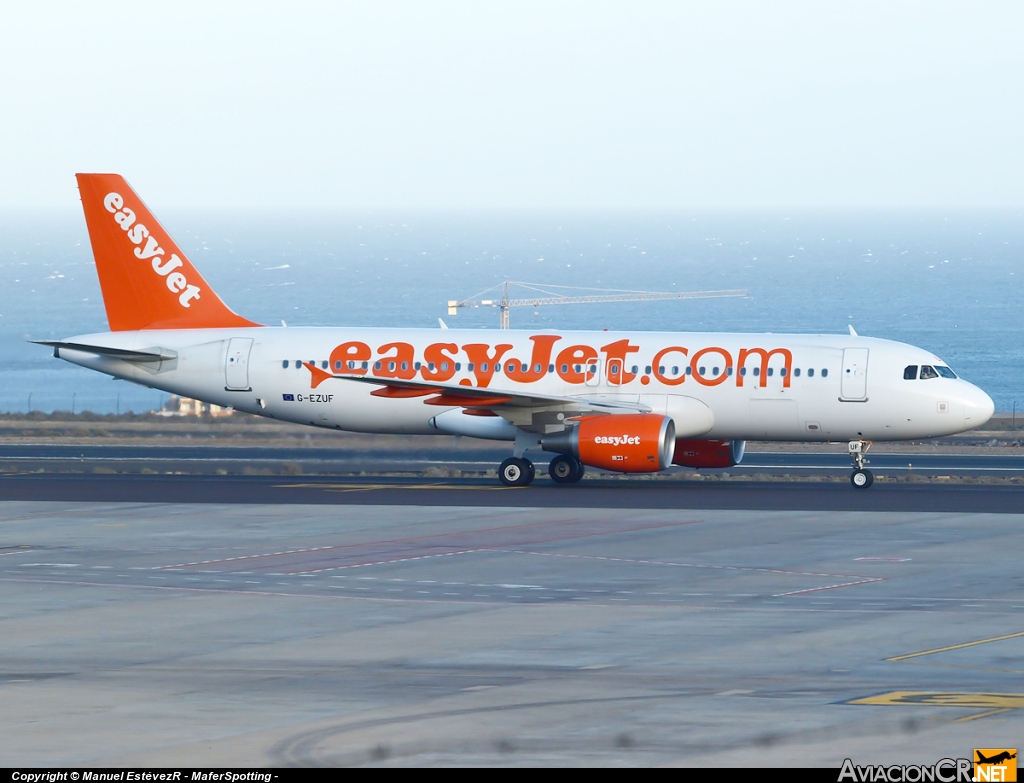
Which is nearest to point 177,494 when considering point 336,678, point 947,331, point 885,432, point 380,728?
point 885,432

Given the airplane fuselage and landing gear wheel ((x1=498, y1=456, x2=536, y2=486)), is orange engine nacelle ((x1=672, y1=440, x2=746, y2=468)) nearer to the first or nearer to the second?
the airplane fuselage

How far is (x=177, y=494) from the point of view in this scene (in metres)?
40.4

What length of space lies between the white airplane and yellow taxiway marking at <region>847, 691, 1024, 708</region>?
21893 millimetres

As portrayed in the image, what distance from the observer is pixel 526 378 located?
4266cm

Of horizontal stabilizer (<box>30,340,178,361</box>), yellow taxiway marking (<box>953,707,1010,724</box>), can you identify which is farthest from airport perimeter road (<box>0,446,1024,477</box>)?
yellow taxiway marking (<box>953,707,1010,724</box>)

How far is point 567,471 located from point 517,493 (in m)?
2.65

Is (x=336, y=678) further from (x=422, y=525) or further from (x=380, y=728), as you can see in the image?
(x=422, y=525)

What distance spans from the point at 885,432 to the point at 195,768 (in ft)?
99.2

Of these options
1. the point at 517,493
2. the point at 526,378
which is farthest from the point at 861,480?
the point at 526,378

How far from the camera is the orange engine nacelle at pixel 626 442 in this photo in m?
39.2

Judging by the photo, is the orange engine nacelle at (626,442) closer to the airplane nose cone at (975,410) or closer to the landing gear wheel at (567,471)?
the landing gear wheel at (567,471)

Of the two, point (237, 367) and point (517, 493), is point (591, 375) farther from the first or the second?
point (237, 367)

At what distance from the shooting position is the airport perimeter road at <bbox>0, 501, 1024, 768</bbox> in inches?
599

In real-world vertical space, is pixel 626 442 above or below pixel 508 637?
above
